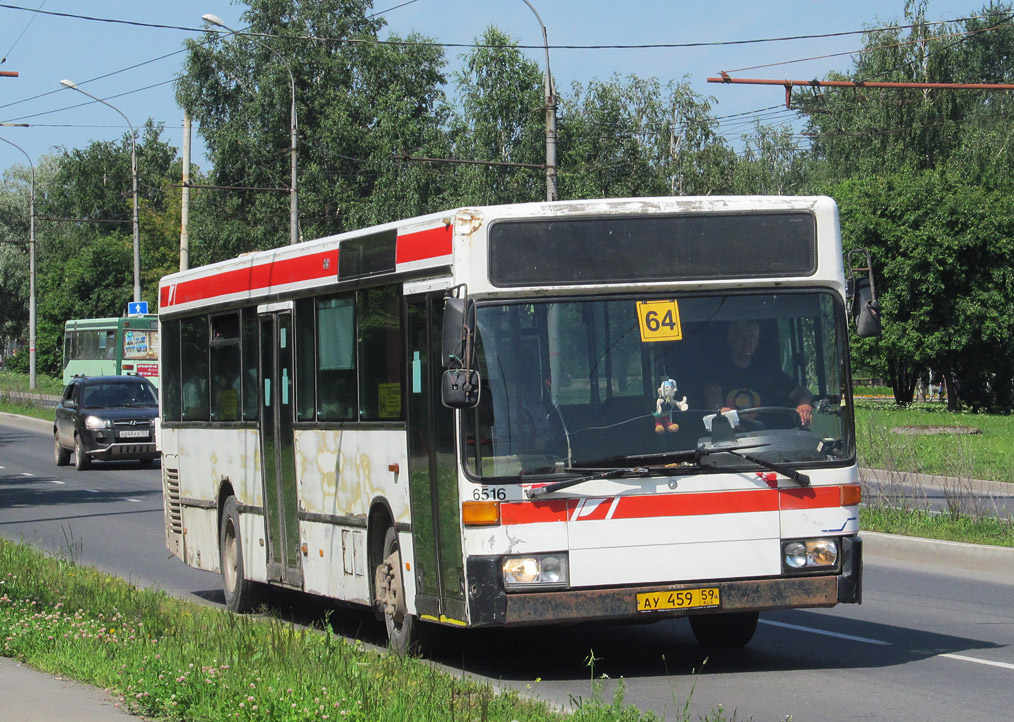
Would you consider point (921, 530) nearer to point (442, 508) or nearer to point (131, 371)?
point (442, 508)

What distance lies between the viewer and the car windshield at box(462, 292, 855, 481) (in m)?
8.34

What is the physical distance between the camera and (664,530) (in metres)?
8.43

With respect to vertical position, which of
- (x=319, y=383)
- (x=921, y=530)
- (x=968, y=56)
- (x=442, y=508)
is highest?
(x=968, y=56)

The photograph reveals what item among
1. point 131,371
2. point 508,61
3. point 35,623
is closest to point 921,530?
point 35,623

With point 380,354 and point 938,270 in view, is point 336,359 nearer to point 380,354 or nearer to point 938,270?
point 380,354

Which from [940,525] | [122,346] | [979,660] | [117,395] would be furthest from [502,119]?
[979,660]

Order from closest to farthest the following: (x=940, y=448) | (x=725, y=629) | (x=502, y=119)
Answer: (x=725, y=629), (x=940, y=448), (x=502, y=119)

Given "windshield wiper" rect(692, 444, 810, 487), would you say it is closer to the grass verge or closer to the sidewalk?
Answer: the grass verge

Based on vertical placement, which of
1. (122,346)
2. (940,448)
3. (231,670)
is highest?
(122,346)

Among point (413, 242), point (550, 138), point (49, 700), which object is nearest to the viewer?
point (49, 700)

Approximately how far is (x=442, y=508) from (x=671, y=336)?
1619mm

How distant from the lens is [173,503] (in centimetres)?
1432

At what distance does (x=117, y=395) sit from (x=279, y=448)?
2311 cm

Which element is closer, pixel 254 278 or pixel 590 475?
pixel 590 475
